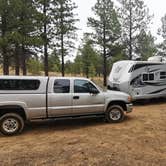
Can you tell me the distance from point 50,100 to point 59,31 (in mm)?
17863

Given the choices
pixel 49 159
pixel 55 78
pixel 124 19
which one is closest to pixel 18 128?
pixel 55 78

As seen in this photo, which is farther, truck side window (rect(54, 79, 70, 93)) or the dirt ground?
truck side window (rect(54, 79, 70, 93))

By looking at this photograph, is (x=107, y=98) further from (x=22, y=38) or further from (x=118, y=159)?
(x=22, y=38)

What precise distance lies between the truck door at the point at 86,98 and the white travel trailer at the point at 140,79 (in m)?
5.04

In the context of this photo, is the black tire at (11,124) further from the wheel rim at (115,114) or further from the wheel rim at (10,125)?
the wheel rim at (115,114)

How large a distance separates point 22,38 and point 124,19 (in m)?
14.4

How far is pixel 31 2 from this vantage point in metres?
22.3

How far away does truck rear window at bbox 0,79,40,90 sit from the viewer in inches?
318

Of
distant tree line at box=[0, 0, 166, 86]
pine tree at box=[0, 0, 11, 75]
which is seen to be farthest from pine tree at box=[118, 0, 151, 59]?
pine tree at box=[0, 0, 11, 75]

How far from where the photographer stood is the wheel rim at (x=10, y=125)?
8.04m

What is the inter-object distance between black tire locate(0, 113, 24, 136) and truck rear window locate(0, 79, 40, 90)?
89 centimetres

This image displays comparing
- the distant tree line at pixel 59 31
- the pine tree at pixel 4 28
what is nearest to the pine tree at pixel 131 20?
the distant tree line at pixel 59 31

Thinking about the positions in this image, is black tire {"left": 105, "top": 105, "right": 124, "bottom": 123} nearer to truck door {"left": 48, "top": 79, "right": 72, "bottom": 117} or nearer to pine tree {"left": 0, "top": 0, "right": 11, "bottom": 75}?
truck door {"left": 48, "top": 79, "right": 72, "bottom": 117}

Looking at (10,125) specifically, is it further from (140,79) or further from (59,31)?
(59,31)
